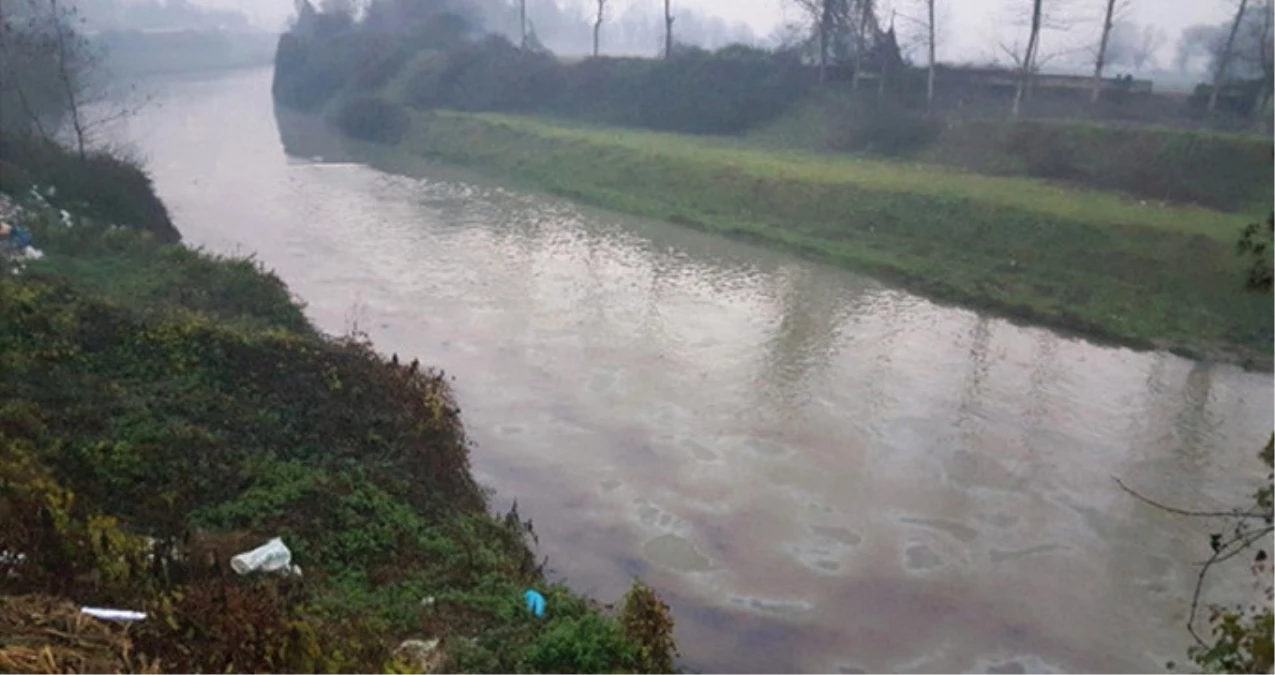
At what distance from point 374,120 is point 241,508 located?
38.9 metres

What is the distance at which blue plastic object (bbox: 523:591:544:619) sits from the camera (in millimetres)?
8008

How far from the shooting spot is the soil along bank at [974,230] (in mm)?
19391

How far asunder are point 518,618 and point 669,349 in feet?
32.6

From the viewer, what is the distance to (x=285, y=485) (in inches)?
372

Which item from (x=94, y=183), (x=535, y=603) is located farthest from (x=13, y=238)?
(x=535, y=603)

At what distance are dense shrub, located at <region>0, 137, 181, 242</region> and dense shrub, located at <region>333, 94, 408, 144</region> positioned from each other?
22.0 m

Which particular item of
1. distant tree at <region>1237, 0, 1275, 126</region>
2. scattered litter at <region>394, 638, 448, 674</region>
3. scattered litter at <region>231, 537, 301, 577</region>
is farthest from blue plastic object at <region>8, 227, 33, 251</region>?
distant tree at <region>1237, 0, 1275, 126</region>

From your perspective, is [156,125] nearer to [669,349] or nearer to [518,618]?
[669,349]

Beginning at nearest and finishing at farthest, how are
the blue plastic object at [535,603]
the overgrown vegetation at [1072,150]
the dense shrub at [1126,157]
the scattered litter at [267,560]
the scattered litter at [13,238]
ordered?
1. the scattered litter at [267,560]
2. the blue plastic object at [535,603]
3. the scattered litter at [13,238]
4. the dense shrub at [1126,157]
5. the overgrown vegetation at [1072,150]

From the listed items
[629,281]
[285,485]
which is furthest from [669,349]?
[285,485]

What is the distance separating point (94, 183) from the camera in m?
21.4

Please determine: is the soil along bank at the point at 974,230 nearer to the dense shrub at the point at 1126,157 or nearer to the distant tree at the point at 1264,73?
the dense shrub at the point at 1126,157

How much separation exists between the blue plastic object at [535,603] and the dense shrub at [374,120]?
126 ft

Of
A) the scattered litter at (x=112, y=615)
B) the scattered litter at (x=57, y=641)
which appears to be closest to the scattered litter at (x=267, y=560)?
the scattered litter at (x=112, y=615)
